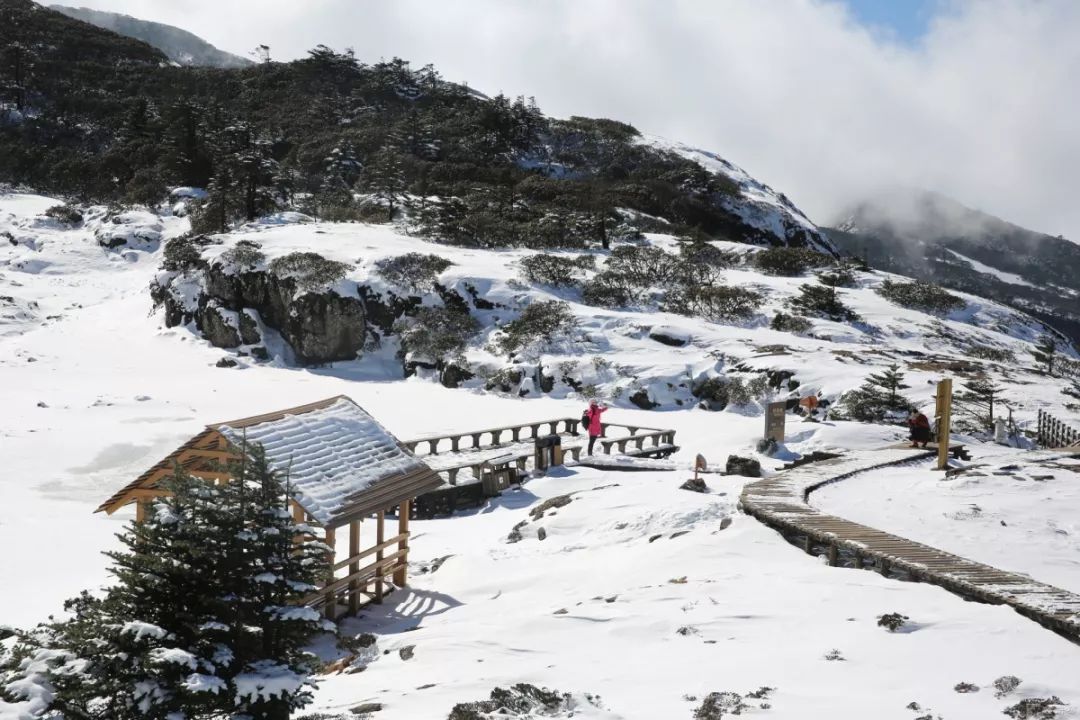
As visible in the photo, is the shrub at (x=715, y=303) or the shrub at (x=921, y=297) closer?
the shrub at (x=715, y=303)

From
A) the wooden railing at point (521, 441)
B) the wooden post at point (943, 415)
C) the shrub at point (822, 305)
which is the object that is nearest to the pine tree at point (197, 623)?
the wooden railing at point (521, 441)

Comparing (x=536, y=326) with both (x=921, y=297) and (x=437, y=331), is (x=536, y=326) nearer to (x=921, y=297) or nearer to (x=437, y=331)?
(x=437, y=331)

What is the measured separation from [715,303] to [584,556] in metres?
27.1

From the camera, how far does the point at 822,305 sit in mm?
39375

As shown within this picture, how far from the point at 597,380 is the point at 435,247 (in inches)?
630

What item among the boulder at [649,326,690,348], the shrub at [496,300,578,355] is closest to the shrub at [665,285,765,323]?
the boulder at [649,326,690,348]

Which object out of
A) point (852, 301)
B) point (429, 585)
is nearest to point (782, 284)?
point (852, 301)

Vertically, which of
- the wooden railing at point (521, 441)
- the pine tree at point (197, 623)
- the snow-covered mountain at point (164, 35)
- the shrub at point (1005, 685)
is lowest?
the wooden railing at point (521, 441)

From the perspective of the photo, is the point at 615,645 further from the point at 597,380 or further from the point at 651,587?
the point at 597,380

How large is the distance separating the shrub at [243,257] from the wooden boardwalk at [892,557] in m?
28.0

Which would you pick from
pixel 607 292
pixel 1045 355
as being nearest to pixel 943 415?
pixel 607 292

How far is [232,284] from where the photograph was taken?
36000 millimetres

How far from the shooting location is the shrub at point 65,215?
4847cm

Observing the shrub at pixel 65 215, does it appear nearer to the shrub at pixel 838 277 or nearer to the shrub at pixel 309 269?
the shrub at pixel 309 269
